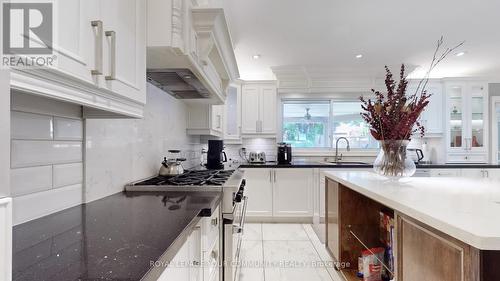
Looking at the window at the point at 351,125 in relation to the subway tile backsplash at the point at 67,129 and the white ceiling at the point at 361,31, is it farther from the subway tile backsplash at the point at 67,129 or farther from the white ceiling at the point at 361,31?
the subway tile backsplash at the point at 67,129

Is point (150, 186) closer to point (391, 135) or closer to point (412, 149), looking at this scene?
point (391, 135)

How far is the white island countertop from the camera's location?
78 cm

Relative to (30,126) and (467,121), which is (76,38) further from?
(467,121)

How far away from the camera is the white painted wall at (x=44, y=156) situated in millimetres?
866

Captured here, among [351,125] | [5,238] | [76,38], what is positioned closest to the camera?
[5,238]

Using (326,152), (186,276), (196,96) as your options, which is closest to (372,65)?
(326,152)

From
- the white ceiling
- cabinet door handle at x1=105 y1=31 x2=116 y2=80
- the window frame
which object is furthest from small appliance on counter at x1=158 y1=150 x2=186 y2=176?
the window frame

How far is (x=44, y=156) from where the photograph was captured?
98 centimetres

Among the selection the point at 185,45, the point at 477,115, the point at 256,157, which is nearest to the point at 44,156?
the point at 185,45

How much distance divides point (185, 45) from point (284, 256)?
7.27ft

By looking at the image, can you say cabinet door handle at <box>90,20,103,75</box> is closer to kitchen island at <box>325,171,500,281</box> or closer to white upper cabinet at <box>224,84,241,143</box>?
kitchen island at <box>325,171,500,281</box>

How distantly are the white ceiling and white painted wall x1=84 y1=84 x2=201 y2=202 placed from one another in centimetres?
110

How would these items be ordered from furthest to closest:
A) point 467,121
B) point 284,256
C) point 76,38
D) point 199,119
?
point 467,121
point 199,119
point 284,256
point 76,38

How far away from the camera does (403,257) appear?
3.95 ft
